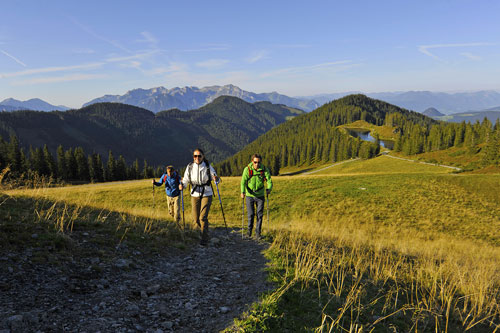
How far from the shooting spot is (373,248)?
10.3 meters

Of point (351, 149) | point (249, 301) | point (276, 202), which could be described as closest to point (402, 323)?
point (249, 301)

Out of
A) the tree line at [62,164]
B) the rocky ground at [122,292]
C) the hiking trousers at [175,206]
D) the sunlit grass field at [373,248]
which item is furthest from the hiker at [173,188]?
the tree line at [62,164]

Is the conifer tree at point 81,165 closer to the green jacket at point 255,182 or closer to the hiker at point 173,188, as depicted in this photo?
the hiker at point 173,188

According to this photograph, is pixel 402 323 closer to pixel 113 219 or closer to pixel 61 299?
pixel 61 299

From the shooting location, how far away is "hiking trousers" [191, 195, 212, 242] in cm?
896

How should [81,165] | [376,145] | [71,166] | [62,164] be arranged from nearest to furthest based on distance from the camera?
[62,164] < [71,166] < [81,165] < [376,145]

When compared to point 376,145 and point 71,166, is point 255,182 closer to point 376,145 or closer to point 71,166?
point 71,166

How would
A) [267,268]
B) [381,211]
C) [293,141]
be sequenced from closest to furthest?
[267,268], [381,211], [293,141]

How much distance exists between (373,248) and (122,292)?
31.0ft

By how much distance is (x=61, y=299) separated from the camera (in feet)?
14.1

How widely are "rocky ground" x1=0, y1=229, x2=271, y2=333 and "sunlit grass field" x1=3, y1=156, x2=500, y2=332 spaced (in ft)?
2.90

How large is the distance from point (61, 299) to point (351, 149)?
5779 inches

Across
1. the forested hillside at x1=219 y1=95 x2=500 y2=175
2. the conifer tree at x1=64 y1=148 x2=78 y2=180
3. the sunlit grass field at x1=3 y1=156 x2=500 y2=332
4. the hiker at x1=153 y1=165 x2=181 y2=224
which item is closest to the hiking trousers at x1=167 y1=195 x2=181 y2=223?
the hiker at x1=153 y1=165 x2=181 y2=224

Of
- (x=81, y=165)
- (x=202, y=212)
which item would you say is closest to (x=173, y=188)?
(x=202, y=212)
